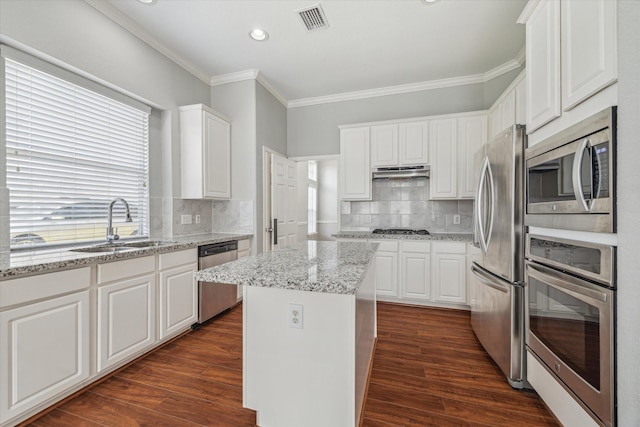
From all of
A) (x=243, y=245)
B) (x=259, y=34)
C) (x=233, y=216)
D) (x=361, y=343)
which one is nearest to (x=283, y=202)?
(x=233, y=216)

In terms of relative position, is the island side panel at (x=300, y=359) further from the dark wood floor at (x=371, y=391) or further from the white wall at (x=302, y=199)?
the white wall at (x=302, y=199)

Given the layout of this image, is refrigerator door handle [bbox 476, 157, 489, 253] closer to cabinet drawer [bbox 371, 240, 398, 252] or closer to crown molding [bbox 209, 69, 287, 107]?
cabinet drawer [bbox 371, 240, 398, 252]

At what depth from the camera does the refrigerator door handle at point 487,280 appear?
6.73 ft

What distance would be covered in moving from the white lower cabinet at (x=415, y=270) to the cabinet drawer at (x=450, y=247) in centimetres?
9

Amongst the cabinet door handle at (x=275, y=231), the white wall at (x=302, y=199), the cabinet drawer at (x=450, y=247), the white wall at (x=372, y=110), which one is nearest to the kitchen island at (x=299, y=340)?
the cabinet drawer at (x=450, y=247)

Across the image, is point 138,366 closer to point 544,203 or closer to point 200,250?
point 200,250

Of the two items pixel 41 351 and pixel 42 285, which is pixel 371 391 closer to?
pixel 41 351

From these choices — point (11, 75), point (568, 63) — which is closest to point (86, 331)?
point (11, 75)

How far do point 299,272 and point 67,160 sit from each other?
2.39 metres

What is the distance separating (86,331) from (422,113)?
4.34 metres

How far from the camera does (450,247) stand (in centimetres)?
338

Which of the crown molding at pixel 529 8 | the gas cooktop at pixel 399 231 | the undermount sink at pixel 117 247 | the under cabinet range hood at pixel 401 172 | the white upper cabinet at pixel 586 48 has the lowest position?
the undermount sink at pixel 117 247

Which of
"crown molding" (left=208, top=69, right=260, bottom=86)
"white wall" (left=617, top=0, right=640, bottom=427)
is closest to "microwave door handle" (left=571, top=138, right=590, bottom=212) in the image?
"white wall" (left=617, top=0, right=640, bottom=427)

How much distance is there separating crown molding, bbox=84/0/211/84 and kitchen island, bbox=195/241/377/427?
2.69 metres
